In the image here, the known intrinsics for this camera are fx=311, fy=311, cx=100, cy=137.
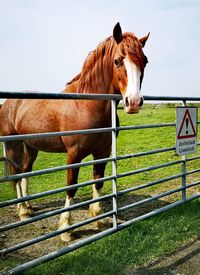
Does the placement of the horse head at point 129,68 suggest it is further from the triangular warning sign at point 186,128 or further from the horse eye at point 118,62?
the triangular warning sign at point 186,128

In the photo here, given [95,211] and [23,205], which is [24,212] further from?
[95,211]

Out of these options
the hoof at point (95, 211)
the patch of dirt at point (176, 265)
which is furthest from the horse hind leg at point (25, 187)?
the patch of dirt at point (176, 265)

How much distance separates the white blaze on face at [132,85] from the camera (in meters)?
3.14

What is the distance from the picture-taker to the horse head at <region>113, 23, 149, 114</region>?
3.17 meters

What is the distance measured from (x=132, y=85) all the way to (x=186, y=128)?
4.74 feet

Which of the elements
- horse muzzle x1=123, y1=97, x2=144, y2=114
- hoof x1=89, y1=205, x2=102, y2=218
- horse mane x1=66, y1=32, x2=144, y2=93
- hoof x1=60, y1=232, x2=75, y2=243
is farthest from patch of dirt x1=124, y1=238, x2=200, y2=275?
horse mane x1=66, y1=32, x2=144, y2=93

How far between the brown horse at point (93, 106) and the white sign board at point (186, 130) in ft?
3.11

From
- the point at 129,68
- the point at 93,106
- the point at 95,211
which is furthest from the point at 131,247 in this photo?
the point at 129,68

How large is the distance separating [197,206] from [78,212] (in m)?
1.77

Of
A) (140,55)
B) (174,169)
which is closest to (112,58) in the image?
(140,55)

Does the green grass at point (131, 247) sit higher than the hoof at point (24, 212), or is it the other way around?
the green grass at point (131, 247)

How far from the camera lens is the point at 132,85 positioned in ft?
10.5

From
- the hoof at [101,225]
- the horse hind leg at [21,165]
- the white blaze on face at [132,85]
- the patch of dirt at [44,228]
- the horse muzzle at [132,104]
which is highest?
the white blaze on face at [132,85]

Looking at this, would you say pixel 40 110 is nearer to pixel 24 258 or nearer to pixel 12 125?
pixel 12 125
